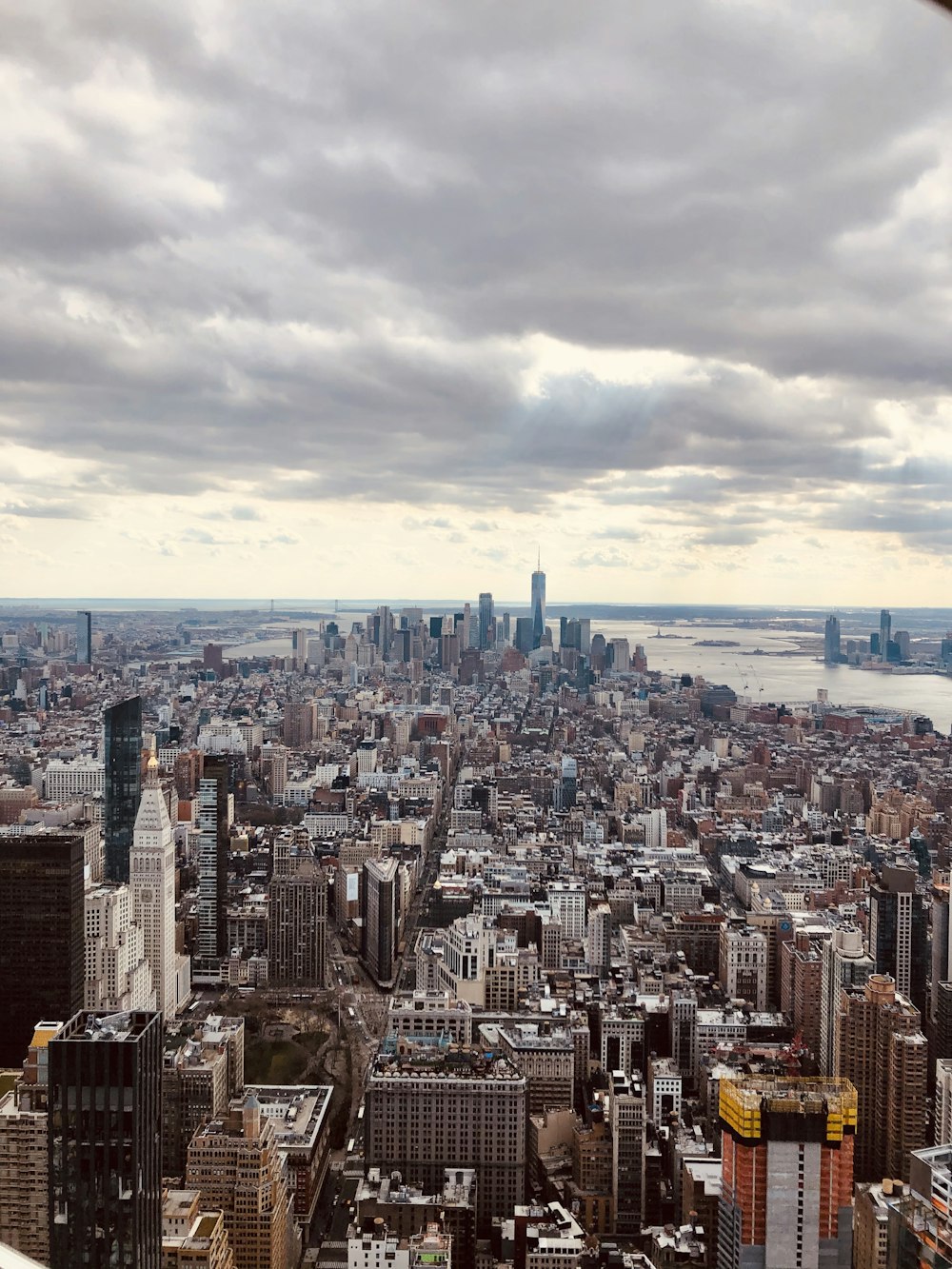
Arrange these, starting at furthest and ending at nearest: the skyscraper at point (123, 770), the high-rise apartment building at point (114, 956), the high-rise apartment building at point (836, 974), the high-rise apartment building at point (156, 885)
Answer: the skyscraper at point (123, 770)
the high-rise apartment building at point (156, 885)
the high-rise apartment building at point (114, 956)
the high-rise apartment building at point (836, 974)

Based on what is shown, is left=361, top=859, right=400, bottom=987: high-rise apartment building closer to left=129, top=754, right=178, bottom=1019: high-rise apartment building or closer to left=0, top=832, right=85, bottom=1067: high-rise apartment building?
left=129, top=754, right=178, bottom=1019: high-rise apartment building

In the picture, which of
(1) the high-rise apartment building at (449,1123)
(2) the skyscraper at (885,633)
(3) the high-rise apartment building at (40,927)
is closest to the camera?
(1) the high-rise apartment building at (449,1123)

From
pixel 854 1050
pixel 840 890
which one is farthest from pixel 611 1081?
pixel 840 890

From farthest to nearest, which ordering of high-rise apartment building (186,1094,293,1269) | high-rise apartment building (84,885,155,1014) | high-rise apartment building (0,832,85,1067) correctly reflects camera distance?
1. high-rise apartment building (84,885,155,1014)
2. high-rise apartment building (0,832,85,1067)
3. high-rise apartment building (186,1094,293,1269)

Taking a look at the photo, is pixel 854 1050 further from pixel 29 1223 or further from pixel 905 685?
pixel 29 1223

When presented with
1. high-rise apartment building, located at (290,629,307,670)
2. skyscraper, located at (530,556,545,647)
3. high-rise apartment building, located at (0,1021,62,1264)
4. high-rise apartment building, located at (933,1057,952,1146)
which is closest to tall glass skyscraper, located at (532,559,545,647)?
skyscraper, located at (530,556,545,647)

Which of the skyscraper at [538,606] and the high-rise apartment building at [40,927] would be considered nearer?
the high-rise apartment building at [40,927]

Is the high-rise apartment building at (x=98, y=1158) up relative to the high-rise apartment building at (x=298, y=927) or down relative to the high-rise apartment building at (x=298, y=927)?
up

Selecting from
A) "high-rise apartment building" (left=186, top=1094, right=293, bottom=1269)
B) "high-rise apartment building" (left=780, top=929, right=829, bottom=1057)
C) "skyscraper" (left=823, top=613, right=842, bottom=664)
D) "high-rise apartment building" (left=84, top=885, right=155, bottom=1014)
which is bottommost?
"high-rise apartment building" (left=186, top=1094, right=293, bottom=1269)

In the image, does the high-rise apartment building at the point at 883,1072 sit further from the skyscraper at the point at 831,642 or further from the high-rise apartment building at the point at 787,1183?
the skyscraper at the point at 831,642

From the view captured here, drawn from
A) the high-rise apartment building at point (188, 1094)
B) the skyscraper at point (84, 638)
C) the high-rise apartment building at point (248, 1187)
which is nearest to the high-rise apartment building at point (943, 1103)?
the high-rise apartment building at point (248, 1187)
